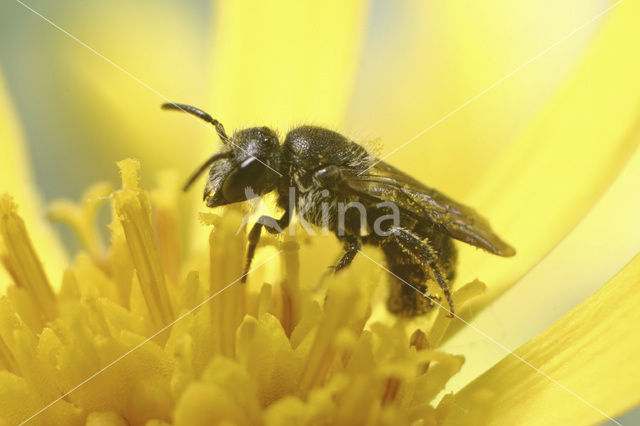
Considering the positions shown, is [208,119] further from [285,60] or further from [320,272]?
[285,60]

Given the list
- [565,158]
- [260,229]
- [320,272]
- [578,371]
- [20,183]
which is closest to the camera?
[578,371]

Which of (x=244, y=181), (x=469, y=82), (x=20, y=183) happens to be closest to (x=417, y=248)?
(x=244, y=181)

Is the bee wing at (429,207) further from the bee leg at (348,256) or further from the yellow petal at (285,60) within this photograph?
the yellow petal at (285,60)

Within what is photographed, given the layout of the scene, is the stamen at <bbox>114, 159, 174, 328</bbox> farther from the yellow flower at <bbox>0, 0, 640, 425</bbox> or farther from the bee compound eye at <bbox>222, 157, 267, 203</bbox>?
the bee compound eye at <bbox>222, 157, 267, 203</bbox>

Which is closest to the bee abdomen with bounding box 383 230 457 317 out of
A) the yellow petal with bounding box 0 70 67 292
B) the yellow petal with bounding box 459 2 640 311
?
the yellow petal with bounding box 459 2 640 311

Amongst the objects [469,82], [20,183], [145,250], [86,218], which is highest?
[469,82]

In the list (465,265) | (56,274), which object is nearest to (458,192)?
(465,265)

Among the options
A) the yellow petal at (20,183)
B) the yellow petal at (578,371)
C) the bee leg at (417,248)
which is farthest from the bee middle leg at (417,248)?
the yellow petal at (20,183)
